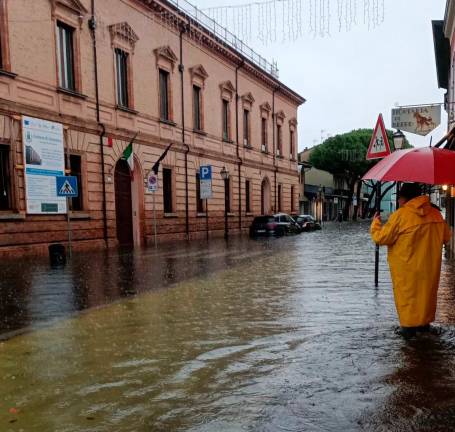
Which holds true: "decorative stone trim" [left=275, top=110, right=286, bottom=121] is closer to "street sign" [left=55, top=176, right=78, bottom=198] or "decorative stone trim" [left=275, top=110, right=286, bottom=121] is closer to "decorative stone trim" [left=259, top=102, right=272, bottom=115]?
"decorative stone trim" [left=259, top=102, right=272, bottom=115]

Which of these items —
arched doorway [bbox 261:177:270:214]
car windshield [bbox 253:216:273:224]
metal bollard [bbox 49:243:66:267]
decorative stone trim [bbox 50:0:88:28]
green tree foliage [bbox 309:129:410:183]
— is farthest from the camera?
green tree foliage [bbox 309:129:410:183]

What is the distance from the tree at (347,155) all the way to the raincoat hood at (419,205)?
54.0 meters

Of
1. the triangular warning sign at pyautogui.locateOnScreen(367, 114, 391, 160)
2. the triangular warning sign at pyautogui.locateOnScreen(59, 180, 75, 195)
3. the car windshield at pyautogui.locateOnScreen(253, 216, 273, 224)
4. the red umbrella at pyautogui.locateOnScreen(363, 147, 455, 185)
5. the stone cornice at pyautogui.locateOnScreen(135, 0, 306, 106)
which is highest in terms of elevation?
the stone cornice at pyautogui.locateOnScreen(135, 0, 306, 106)

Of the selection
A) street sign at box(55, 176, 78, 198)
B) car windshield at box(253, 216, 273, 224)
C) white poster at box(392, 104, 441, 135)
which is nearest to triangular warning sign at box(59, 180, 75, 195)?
street sign at box(55, 176, 78, 198)

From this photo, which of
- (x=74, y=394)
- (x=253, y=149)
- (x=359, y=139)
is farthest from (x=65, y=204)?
(x=359, y=139)

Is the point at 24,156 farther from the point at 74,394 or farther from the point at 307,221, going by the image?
the point at 307,221

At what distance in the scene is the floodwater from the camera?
316cm

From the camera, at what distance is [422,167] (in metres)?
4.66

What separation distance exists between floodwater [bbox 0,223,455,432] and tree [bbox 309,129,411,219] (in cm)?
5143

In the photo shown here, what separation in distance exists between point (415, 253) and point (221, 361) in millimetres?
2235

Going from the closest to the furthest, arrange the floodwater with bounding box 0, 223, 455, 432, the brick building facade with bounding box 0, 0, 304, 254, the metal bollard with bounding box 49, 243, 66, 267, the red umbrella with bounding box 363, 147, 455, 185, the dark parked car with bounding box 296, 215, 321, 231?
the floodwater with bounding box 0, 223, 455, 432, the red umbrella with bounding box 363, 147, 455, 185, the metal bollard with bounding box 49, 243, 66, 267, the brick building facade with bounding box 0, 0, 304, 254, the dark parked car with bounding box 296, 215, 321, 231

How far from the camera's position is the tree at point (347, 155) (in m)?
57.7

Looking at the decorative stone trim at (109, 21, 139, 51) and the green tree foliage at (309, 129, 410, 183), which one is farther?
the green tree foliage at (309, 129, 410, 183)

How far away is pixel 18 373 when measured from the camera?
A: 4082mm
